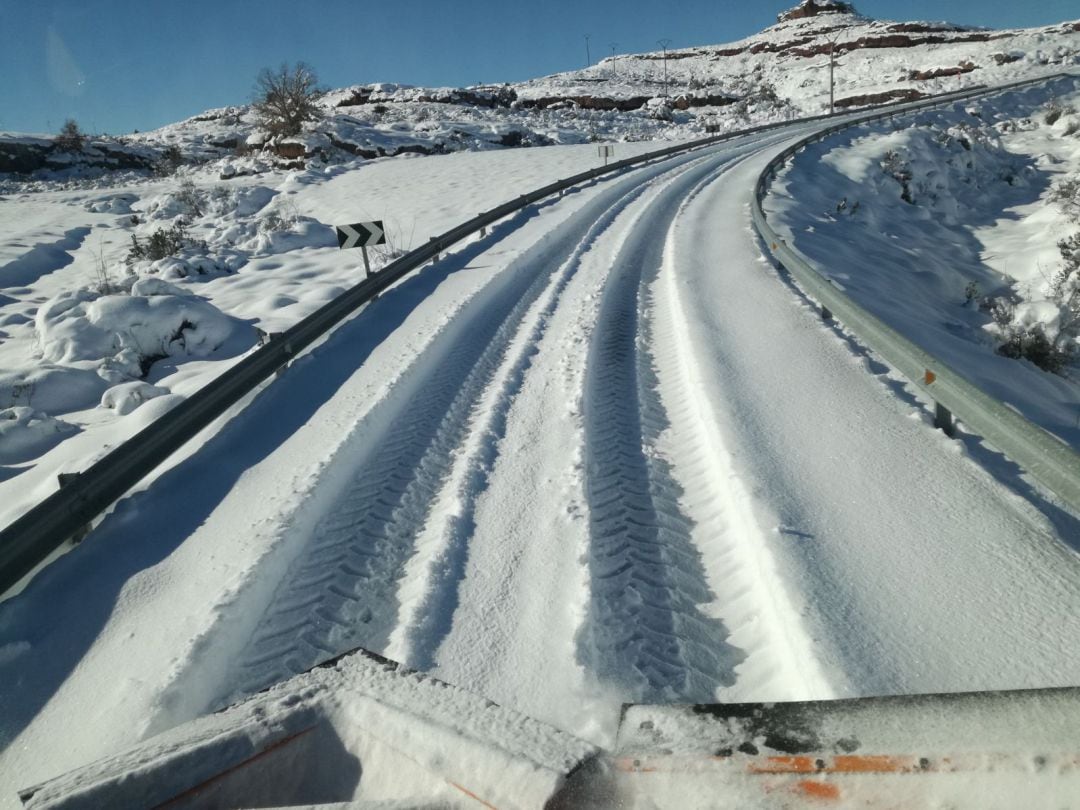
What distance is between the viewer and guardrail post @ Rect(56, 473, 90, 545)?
3.81 metres

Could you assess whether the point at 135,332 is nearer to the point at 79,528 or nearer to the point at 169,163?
the point at 79,528

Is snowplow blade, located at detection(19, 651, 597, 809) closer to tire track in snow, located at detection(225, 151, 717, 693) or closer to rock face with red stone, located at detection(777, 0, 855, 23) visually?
tire track in snow, located at detection(225, 151, 717, 693)

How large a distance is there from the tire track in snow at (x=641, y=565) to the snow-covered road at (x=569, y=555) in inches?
0.7

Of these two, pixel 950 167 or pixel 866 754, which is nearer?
pixel 866 754

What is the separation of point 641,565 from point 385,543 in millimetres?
1500

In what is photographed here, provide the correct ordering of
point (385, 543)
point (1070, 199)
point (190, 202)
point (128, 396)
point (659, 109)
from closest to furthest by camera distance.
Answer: point (385, 543)
point (128, 396)
point (1070, 199)
point (190, 202)
point (659, 109)

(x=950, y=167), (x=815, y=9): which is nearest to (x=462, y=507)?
(x=950, y=167)

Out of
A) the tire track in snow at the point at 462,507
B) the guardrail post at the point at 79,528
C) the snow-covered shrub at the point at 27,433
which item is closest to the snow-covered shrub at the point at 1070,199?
the tire track in snow at the point at 462,507

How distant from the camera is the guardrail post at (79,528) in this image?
3809 mm

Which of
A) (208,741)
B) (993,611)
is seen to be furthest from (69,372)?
(993,611)

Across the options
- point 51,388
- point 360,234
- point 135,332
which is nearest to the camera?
point 51,388

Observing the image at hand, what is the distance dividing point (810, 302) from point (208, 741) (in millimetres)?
7288

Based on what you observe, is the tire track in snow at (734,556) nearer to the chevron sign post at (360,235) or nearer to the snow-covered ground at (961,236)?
the snow-covered ground at (961,236)

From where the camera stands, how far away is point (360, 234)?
420 inches
